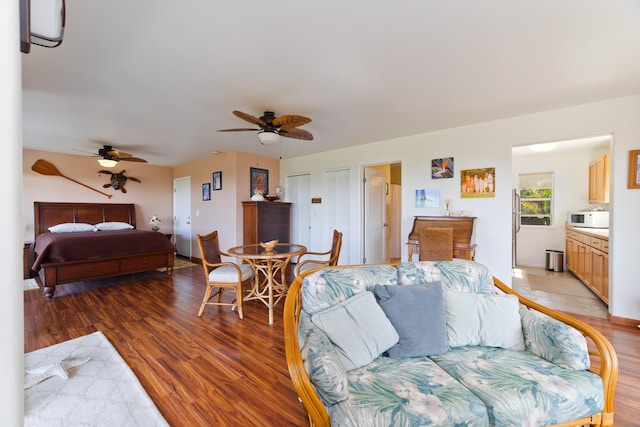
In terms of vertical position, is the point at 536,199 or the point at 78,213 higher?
the point at 536,199

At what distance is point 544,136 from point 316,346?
359 cm

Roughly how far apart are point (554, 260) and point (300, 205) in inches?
195

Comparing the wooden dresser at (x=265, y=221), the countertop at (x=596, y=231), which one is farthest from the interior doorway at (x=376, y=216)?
the countertop at (x=596, y=231)

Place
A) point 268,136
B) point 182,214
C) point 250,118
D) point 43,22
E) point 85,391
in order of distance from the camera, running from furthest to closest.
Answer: point 182,214
point 268,136
point 250,118
point 85,391
point 43,22

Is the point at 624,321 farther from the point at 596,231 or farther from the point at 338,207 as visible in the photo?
the point at 338,207

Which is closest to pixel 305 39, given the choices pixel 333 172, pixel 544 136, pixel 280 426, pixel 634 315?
pixel 280 426

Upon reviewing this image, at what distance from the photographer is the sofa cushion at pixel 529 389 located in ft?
3.66

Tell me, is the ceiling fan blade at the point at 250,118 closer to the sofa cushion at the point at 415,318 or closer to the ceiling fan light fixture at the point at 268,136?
the ceiling fan light fixture at the point at 268,136

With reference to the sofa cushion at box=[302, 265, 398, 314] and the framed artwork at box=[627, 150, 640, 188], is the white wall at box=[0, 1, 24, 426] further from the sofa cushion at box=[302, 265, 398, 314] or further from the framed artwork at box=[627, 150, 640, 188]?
the framed artwork at box=[627, 150, 640, 188]

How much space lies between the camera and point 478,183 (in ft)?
11.6

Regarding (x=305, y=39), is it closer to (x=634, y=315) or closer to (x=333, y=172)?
(x=333, y=172)

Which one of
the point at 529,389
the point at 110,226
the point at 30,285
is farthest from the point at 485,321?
the point at 110,226

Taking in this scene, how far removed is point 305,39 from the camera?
1.80m

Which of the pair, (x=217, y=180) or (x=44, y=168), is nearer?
(x=44, y=168)
